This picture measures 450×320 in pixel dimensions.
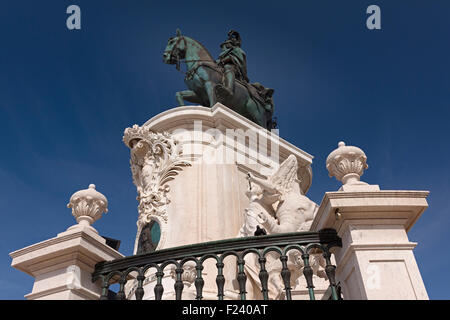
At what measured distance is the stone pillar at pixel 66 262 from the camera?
4.60m

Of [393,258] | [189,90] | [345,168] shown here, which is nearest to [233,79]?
[189,90]

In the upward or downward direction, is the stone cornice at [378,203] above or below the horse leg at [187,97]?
below

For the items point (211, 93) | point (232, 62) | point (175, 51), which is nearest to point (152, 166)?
point (211, 93)

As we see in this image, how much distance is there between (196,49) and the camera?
1390cm

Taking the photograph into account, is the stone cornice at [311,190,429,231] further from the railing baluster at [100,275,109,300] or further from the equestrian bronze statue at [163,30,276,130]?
the equestrian bronze statue at [163,30,276,130]

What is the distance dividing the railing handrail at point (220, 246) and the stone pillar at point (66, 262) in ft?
0.43

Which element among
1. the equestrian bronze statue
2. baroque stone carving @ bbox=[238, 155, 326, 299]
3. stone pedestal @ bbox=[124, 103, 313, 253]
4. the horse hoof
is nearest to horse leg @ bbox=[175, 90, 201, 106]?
the equestrian bronze statue

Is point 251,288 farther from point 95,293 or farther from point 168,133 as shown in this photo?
point 168,133

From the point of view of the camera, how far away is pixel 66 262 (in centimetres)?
473

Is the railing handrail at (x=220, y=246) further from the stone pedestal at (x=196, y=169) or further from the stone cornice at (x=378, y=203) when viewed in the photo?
the stone pedestal at (x=196, y=169)

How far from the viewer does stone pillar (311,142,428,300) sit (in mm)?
3908

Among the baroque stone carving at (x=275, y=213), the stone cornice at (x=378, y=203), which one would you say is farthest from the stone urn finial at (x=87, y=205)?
the baroque stone carving at (x=275, y=213)

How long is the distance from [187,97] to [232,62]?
179 cm

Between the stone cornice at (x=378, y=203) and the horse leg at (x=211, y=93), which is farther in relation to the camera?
the horse leg at (x=211, y=93)
